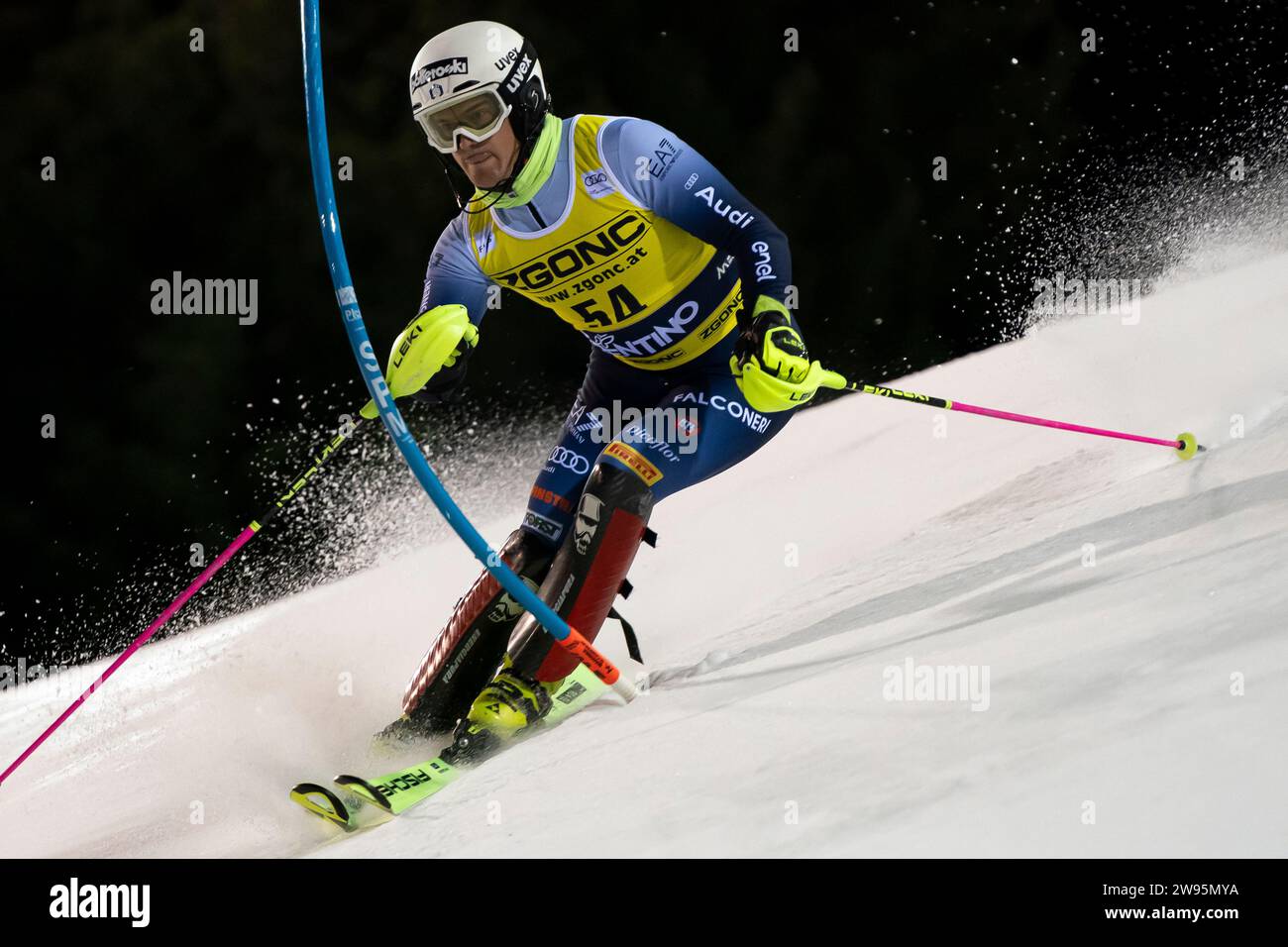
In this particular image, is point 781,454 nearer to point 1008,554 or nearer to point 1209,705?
point 1008,554

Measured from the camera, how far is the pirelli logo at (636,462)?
2186 millimetres

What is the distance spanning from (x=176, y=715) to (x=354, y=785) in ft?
3.60

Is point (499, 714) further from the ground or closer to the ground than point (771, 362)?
closer to the ground

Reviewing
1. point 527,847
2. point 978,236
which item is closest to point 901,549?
point 527,847

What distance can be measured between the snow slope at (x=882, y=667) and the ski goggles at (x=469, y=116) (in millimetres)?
950

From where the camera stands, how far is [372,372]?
6.54 ft

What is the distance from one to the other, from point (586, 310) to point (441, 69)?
47 centimetres

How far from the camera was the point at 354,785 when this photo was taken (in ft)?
6.42
